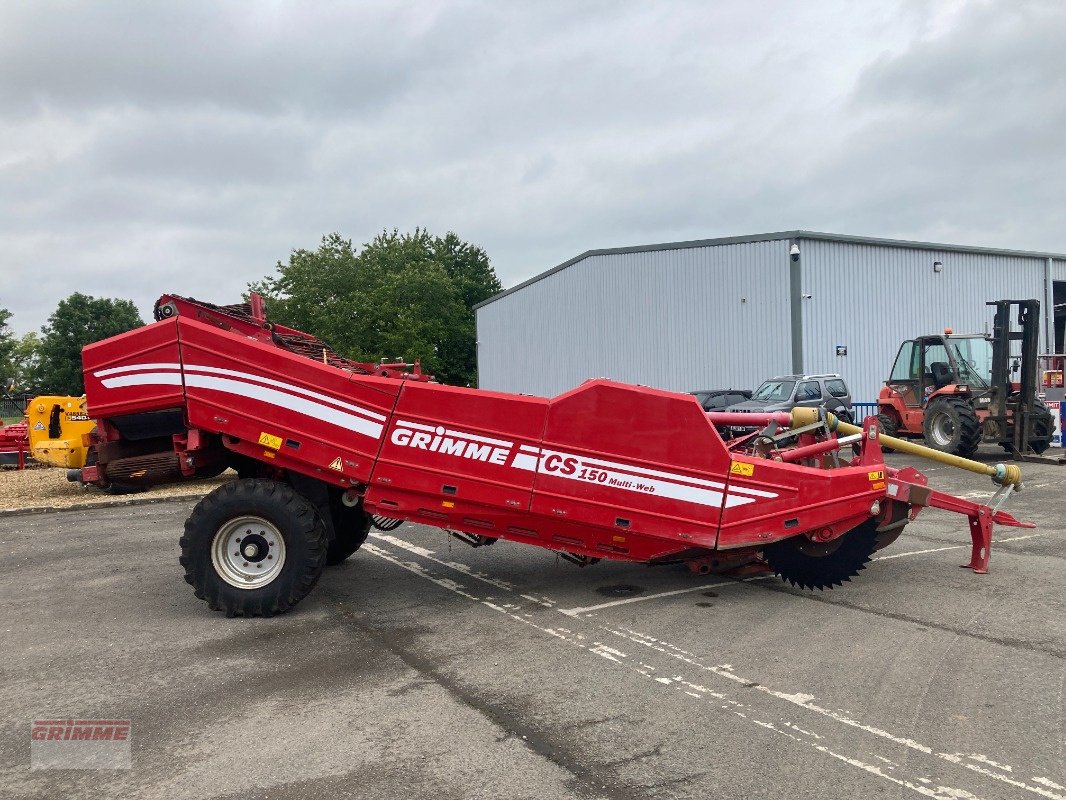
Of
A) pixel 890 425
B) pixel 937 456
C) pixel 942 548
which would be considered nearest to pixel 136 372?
pixel 937 456

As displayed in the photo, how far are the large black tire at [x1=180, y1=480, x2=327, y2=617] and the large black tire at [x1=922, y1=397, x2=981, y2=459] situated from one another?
1325 centimetres

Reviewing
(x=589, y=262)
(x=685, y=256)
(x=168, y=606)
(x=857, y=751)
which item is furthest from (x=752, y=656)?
(x=589, y=262)

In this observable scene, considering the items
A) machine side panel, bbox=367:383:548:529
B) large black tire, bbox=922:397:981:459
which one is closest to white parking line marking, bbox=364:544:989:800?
machine side panel, bbox=367:383:548:529

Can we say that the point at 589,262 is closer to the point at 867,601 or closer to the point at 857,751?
the point at 867,601

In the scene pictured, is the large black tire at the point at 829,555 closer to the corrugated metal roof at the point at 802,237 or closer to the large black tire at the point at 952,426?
the large black tire at the point at 952,426

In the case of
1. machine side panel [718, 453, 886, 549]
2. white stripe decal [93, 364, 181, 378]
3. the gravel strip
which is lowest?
the gravel strip

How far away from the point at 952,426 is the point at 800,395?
4.06 meters

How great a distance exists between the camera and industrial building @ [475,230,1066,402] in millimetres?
25250

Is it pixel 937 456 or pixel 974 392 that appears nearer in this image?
pixel 937 456

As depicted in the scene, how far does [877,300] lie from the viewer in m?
26.5

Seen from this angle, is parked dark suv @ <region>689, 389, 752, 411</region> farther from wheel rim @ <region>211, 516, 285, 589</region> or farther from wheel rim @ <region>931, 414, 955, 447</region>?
wheel rim @ <region>211, 516, 285, 589</region>

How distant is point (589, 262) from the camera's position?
3128cm

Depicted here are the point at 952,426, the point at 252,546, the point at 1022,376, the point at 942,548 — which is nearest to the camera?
the point at 252,546

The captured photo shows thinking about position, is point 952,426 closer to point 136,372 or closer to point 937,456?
point 937,456
